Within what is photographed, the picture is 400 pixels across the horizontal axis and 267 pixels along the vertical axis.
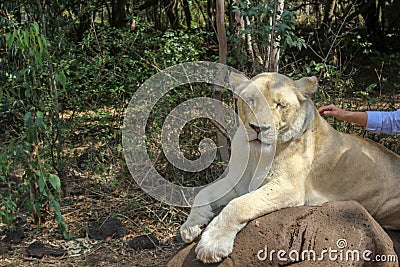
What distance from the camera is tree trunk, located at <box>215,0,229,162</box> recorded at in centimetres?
577

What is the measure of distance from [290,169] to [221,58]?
2.56 meters

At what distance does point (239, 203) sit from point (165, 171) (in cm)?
323

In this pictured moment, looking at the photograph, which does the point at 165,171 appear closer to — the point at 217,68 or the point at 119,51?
the point at 217,68

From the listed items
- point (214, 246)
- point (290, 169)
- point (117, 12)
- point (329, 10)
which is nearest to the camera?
point (214, 246)

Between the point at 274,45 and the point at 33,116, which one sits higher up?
the point at 274,45

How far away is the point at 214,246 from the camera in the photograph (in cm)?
341

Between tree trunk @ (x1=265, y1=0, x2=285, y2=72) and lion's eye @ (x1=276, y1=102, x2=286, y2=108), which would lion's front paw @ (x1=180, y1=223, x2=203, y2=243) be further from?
tree trunk @ (x1=265, y1=0, x2=285, y2=72)

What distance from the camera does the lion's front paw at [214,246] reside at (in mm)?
3398

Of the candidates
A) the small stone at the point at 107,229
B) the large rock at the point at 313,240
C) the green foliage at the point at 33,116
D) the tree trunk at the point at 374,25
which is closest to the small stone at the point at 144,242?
the small stone at the point at 107,229

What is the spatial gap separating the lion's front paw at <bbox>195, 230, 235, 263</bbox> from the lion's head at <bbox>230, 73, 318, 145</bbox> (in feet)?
2.09

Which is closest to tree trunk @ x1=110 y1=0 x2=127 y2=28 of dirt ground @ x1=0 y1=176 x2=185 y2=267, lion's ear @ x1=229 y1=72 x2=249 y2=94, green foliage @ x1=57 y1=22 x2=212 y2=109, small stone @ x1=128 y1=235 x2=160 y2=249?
green foliage @ x1=57 y1=22 x2=212 y2=109

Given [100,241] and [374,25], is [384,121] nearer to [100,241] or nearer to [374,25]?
[100,241]

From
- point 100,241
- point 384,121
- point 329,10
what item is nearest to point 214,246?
point 384,121

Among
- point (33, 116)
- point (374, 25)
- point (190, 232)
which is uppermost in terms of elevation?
point (190, 232)
